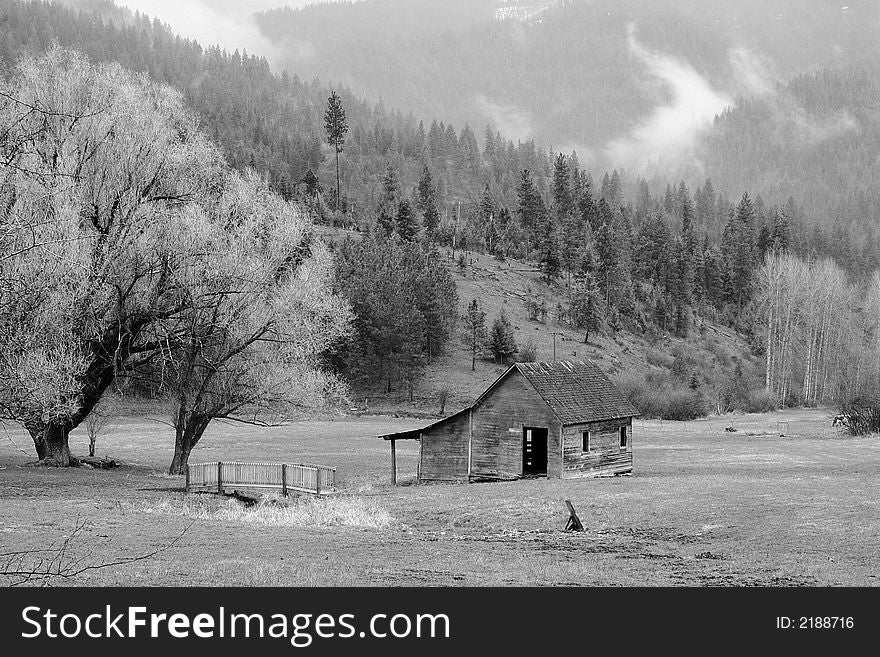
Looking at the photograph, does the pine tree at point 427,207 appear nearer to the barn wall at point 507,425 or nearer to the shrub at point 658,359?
the shrub at point 658,359

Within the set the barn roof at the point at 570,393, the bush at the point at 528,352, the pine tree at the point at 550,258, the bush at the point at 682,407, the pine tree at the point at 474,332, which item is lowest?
the bush at the point at 682,407

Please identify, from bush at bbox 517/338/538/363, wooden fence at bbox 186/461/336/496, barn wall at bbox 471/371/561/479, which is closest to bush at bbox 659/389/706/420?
bush at bbox 517/338/538/363

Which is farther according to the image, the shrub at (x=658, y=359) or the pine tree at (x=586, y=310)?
the shrub at (x=658, y=359)

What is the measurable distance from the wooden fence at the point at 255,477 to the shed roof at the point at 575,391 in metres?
10.7

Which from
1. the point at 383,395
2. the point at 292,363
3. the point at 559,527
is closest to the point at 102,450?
the point at 292,363

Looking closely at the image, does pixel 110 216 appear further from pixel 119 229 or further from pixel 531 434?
pixel 531 434

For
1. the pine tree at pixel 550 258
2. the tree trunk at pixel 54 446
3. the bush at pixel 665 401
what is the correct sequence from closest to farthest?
the tree trunk at pixel 54 446 → the bush at pixel 665 401 → the pine tree at pixel 550 258

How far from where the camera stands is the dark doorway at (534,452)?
1748 inches

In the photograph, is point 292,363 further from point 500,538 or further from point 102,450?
point 102,450

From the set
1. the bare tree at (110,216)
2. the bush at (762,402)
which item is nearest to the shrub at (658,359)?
the bush at (762,402)

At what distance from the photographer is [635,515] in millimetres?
29641

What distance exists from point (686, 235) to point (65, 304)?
153m

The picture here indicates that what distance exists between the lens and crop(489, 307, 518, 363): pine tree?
108438 mm

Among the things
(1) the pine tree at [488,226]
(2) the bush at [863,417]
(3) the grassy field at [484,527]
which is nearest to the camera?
(3) the grassy field at [484,527]
